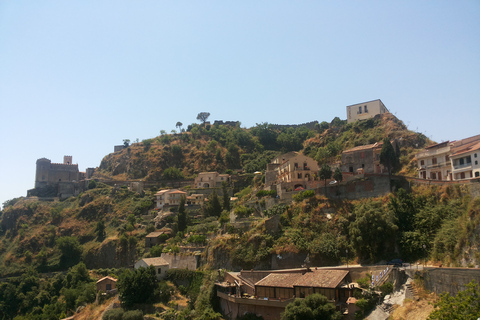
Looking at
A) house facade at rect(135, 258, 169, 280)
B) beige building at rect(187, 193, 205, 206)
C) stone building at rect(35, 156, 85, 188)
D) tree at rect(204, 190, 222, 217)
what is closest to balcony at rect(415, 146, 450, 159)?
tree at rect(204, 190, 222, 217)

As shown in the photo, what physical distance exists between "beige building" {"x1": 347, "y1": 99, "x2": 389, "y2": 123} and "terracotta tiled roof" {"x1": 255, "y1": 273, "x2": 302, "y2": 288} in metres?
43.5

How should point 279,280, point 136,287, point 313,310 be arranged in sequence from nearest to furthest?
1. point 313,310
2. point 279,280
3. point 136,287

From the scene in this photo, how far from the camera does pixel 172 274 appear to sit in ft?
153

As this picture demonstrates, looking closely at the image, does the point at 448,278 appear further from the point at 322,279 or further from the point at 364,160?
the point at 364,160

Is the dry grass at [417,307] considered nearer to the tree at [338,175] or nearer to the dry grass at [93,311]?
the tree at [338,175]

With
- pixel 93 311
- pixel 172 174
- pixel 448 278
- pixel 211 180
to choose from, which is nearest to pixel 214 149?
pixel 172 174

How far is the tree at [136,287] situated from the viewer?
43.5 metres

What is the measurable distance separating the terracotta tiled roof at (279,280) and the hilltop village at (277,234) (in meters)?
0.12

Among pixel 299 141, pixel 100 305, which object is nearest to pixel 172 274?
pixel 100 305

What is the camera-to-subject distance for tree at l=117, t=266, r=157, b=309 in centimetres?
4353

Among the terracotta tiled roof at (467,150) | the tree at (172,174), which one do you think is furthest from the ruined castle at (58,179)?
the terracotta tiled roof at (467,150)

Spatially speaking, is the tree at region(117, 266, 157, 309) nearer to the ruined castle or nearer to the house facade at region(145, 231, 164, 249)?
the house facade at region(145, 231, 164, 249)

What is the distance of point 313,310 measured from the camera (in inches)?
1115

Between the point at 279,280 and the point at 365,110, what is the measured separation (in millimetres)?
46143
